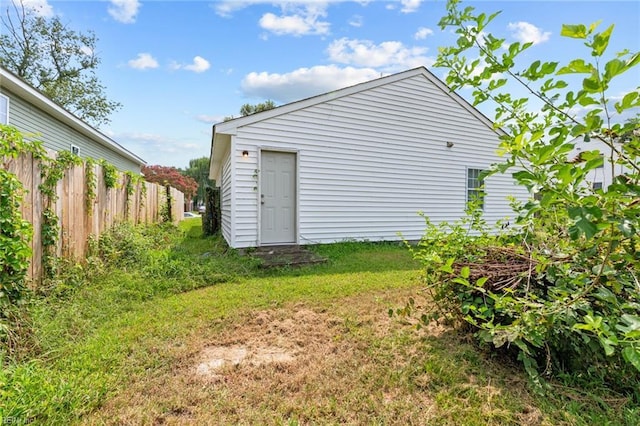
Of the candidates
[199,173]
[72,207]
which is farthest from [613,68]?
[199,173]

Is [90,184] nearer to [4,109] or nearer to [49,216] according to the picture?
[49,216]

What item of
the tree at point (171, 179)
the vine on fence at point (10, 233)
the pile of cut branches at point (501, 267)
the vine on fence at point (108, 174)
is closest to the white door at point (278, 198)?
the vine on fence at point (108, 174)

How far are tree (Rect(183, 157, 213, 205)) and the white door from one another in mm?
37650

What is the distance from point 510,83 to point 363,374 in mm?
2059

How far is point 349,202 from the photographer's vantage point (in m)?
7.78

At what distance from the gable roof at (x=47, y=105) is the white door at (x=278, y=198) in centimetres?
563

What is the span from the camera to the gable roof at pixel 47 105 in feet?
21.6

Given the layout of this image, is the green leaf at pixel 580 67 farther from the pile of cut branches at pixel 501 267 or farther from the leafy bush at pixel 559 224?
the pile of cut branches at pixel 501 267

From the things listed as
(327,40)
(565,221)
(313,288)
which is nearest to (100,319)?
(313,288)

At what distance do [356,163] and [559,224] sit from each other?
601 cm

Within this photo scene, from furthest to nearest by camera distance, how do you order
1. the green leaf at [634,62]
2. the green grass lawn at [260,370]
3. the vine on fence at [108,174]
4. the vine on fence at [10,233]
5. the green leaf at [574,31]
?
the vine on fence at [108,174]
the vine on fence at [10,233]
the green grass lawn at [260,370]
the green leaf at [574,31]
the green leaf at [634,62]

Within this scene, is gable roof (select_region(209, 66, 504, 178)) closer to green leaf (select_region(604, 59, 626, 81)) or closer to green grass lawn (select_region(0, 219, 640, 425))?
green grass lawn (select_region(0, 219, 640, 425))

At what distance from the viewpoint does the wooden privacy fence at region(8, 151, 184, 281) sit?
10.3 feet

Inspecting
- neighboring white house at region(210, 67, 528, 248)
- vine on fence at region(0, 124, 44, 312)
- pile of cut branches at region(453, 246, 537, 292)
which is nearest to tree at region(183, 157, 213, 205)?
neighboring white house at region(210, 67, 528, 248)
